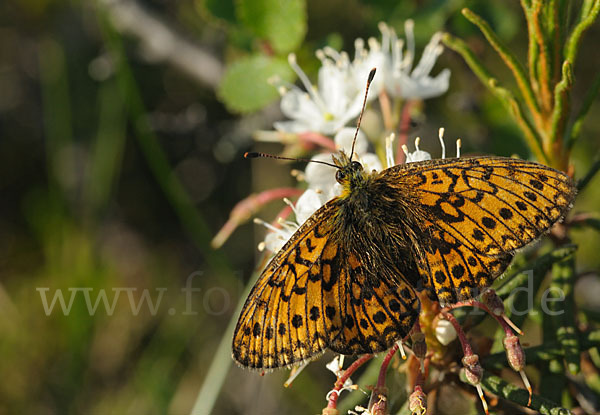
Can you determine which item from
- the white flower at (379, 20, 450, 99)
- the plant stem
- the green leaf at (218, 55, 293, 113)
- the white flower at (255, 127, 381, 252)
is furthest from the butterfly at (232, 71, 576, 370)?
the green leaf at (218, 55, 293, 113)

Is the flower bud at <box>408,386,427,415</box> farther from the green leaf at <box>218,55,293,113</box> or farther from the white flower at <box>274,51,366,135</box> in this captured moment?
the green leaf at <box>218,55,293,113</box>

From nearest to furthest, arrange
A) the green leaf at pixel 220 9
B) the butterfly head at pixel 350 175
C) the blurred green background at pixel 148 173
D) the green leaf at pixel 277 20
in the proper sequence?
the butterfly head at pixel 350 175, the green leaf at pixel 277 20, the green leaf at pixel 220 9, the blurred green background at pixel 148 173

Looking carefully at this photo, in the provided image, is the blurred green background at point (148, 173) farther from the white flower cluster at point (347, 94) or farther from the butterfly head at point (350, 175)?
the butterfly head at point (350, 175)

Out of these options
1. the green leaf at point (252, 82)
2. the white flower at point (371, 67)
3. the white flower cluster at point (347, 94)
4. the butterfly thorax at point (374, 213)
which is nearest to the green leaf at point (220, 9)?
the green leaf at point (252, 82)

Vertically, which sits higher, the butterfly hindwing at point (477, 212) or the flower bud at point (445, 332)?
the butterfly hindwing at point (477, 212)

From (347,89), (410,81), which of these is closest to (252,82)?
(347,89)

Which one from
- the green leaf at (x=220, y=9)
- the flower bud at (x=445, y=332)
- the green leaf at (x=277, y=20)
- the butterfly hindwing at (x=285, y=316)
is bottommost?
the flower bud at (x=445, y=332)
